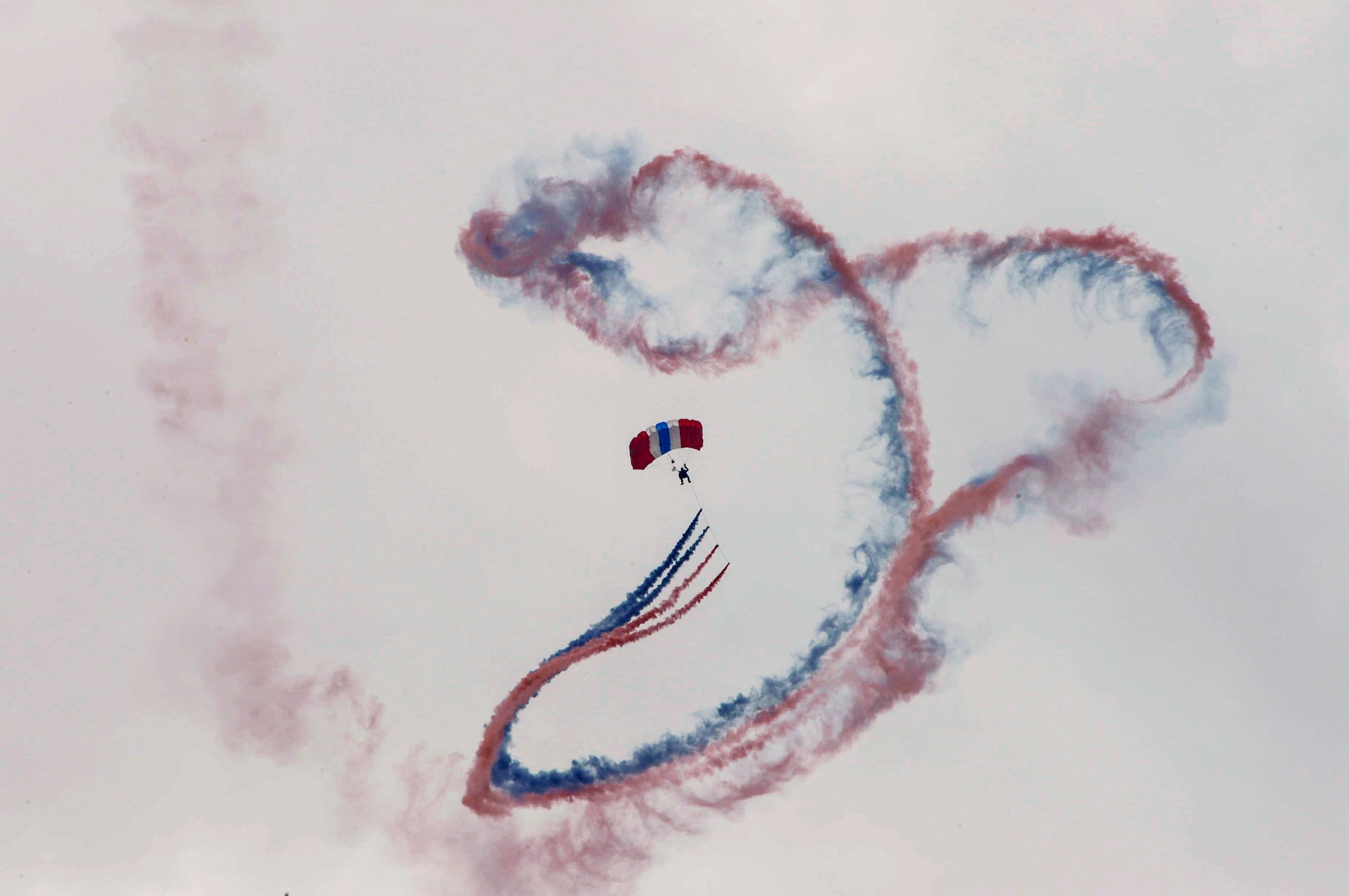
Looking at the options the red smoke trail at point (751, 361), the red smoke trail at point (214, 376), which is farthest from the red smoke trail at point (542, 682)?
the red smoke trail at point (214, 376)

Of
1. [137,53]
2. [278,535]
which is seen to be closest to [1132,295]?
[278,535]

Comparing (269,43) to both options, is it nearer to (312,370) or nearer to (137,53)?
(137,53)

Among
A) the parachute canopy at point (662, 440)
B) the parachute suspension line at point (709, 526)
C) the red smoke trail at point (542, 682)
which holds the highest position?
the parachute canopy at point (662, 440)

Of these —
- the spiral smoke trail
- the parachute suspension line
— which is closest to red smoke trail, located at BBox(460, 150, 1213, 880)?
the spiral smoke trail

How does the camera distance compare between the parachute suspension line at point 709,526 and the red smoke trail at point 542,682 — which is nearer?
the red smoke trail at point 542,682

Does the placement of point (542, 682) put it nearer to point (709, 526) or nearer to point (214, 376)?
point (709, 526)

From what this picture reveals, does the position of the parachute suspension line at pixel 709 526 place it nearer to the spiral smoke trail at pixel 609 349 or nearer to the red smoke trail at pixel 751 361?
the spiral smoke trail at pixel 609 349

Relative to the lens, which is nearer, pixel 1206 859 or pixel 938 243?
pixel 938 243
